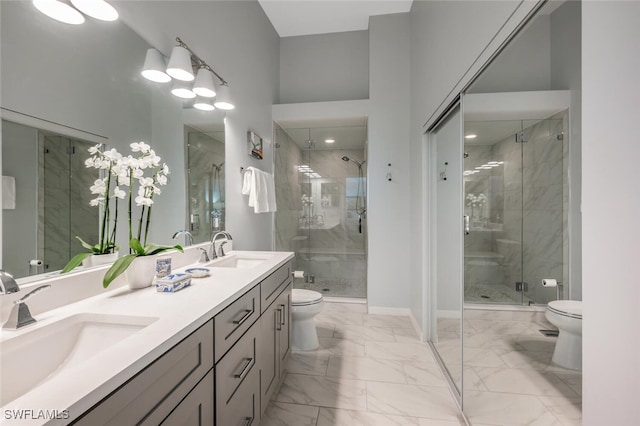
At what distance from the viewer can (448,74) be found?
1.88 metres

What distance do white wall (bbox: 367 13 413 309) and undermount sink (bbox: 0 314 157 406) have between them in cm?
265

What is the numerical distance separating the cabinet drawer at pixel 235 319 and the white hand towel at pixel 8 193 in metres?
0.71

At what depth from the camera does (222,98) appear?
6.95 feet

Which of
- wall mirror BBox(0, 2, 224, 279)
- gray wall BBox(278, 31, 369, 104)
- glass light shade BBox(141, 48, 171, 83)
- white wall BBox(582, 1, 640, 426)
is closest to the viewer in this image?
white wall BBox(582, 1, 640, 426)

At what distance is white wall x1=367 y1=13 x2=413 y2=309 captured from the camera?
3.19 m

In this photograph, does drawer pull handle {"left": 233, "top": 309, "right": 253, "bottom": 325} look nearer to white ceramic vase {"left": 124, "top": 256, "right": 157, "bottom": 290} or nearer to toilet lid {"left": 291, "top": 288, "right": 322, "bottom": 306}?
white ceramic vase {"left": 124, "top": 256, "right": 157, "bottom": 290}

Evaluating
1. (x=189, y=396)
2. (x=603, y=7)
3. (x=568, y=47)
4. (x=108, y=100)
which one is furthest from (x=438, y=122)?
(x=189, y=396)

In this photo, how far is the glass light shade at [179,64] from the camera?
5.23 feet

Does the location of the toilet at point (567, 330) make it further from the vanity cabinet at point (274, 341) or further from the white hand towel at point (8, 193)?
the white hand towel at point (8, 193)

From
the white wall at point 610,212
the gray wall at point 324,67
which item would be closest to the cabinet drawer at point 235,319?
the white wall at point 610,212

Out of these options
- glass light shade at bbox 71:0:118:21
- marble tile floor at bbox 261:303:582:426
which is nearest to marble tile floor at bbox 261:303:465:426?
marble tile floor at bbox 261:303:582:426

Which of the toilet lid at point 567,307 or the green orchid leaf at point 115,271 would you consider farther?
the green orchid leaf at point 115,271

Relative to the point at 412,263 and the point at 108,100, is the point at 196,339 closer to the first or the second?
the point at 108,100

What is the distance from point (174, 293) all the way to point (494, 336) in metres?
1.45
